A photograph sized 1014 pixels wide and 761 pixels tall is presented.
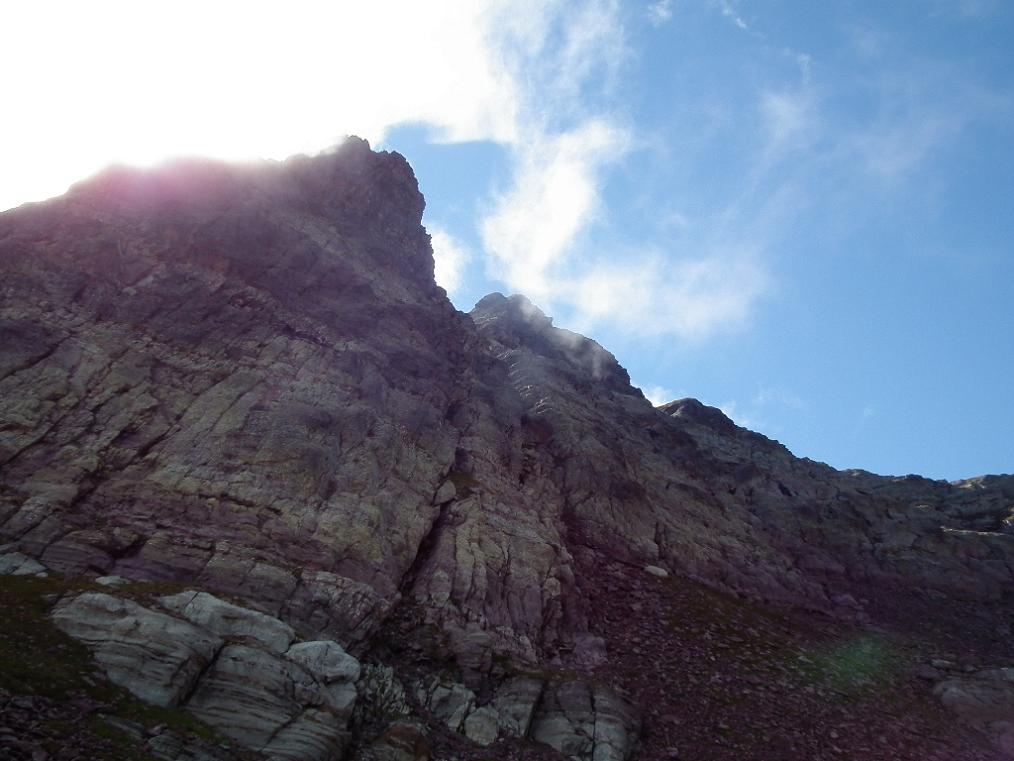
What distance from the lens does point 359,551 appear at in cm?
3375

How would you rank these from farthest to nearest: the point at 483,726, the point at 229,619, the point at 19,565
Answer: the point at 483,726, the point at 229,619, the point at 19,565

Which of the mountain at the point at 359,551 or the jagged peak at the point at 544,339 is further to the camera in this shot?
Answer: the jagged peak at the point at 544,339

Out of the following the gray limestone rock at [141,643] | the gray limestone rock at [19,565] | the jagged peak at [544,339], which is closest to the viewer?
the gray limestone rock at [141,643]

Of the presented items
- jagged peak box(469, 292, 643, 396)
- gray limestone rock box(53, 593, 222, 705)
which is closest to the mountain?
gray limestone rock box(53, 593, 222, 705)

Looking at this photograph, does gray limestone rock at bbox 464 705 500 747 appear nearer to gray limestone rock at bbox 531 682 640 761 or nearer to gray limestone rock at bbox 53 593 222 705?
gray limestone rock at bbox 531 682 640 761

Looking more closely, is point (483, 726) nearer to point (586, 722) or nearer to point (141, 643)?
point (586, 722)

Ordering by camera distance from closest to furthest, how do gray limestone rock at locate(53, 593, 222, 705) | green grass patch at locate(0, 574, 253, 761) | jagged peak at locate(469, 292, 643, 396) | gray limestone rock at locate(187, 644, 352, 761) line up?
green grass patch at locate(0, 574, 253, 761)
gray limestone rock at locate(53, 593, 222, 705)
gray limestone rock at locate(187, 644, 352, 761)
jagged peak at locate(469, 292, 643, 396)

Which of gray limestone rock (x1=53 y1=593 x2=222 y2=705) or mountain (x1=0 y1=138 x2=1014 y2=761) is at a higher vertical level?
mountain (x1=0 y1=138 x2=1014 y2=761)

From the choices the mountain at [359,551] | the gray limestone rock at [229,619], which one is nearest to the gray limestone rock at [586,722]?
the mountain at [359,551]

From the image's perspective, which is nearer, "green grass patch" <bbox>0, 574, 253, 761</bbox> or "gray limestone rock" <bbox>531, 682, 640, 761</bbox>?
"green grass patch" <bbox>0, 574, 253, 761</bbox>

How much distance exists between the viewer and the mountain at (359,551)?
80.4 feet

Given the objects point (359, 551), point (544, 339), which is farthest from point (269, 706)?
point (544, 339)

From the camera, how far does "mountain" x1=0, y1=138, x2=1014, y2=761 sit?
24.5 metres

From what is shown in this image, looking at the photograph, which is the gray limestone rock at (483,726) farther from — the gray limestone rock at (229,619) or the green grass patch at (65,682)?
the green grass patch at (65,682)
